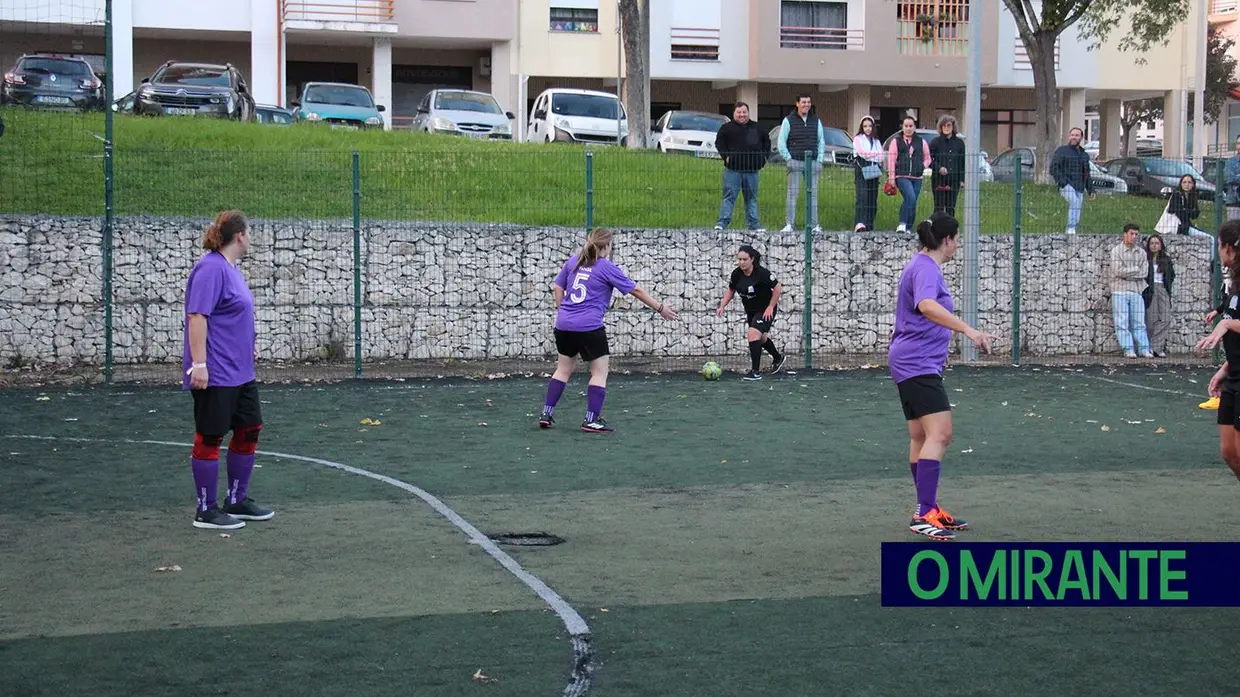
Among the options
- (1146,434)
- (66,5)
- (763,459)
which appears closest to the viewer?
(763,459)

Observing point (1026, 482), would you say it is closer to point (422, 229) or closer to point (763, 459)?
point (763, 459)

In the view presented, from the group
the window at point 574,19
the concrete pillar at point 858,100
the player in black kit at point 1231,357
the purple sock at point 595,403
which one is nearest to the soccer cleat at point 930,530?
the player in black kit at point 1231,357

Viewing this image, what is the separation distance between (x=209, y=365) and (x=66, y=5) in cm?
1311

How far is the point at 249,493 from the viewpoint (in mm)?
10094

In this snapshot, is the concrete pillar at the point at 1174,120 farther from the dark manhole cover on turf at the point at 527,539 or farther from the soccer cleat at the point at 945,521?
the dark manhole cover on turf at the point at 527,539

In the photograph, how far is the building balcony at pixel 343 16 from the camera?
42.4 metres

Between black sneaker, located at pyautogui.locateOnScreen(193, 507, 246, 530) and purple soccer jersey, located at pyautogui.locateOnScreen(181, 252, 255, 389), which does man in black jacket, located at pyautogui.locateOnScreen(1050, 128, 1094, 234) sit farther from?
black sneaker, located at pyautogui.locateOnScreen(193, 507, 246, 530)

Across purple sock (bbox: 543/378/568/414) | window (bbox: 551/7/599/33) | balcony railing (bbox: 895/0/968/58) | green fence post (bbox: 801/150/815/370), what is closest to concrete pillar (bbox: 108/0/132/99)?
window (bbox: 551/7/599/33)

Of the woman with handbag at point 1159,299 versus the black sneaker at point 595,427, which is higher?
the woman with handbag at point 1159,299

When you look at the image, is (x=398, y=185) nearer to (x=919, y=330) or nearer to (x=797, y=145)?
(x=797, y=145)

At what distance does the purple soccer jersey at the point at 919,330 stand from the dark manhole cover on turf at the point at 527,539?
84.7 inches

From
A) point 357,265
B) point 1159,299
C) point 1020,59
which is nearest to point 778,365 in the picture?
point 357,265

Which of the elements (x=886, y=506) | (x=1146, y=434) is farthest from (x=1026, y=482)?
(x=1146, y=434)

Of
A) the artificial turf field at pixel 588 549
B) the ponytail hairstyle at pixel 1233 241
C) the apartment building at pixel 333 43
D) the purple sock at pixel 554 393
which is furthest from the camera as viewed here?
the apartment building at pixel 333 43
